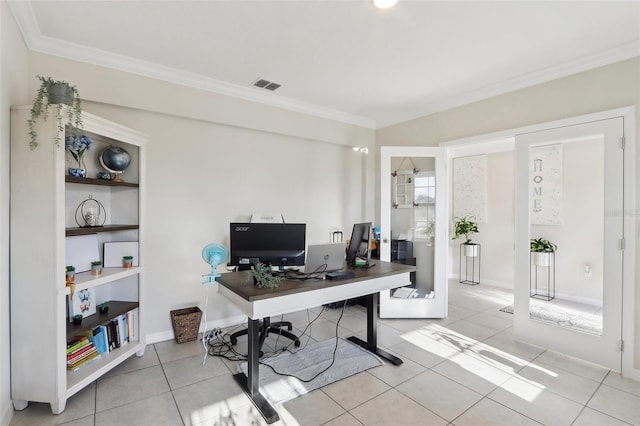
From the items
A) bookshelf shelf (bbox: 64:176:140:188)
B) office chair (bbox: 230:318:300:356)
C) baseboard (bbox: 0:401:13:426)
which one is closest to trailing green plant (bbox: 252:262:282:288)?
office chair (bbox: 230:318:300:356)

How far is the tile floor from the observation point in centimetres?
200

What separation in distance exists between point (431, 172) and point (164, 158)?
3.12 m

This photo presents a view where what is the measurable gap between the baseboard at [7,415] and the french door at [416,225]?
3333mm

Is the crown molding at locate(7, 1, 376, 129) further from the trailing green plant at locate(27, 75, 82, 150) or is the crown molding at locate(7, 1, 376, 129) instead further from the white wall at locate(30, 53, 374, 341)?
the trailing green plant at locate(27, 75, 82, 150)

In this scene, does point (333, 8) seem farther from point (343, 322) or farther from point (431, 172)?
point (343, 322)

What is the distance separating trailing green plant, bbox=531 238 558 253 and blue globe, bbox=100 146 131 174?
4097mm

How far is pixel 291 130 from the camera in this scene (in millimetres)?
3941

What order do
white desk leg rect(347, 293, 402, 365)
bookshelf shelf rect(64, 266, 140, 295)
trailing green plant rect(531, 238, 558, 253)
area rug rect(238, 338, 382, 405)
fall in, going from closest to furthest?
bookshelf shelf rect(64, 266, 140, 295) → area rug rect(238, 338, 382, 405) → white desk leg rect(347, 293, 402, 365) → trailing green plant rect(531, 238, 558, 253)

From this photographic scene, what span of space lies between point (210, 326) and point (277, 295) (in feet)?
6.09

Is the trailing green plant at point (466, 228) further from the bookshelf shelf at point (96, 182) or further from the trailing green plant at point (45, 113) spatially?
the trailing green plant at point (45, 113)

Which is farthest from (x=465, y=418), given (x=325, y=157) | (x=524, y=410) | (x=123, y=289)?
(x=325, y=157)

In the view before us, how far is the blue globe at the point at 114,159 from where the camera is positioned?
2.65 metres

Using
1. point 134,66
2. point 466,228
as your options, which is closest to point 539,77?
point 466,228

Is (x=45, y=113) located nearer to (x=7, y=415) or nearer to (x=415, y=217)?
(x=7, y=415)
